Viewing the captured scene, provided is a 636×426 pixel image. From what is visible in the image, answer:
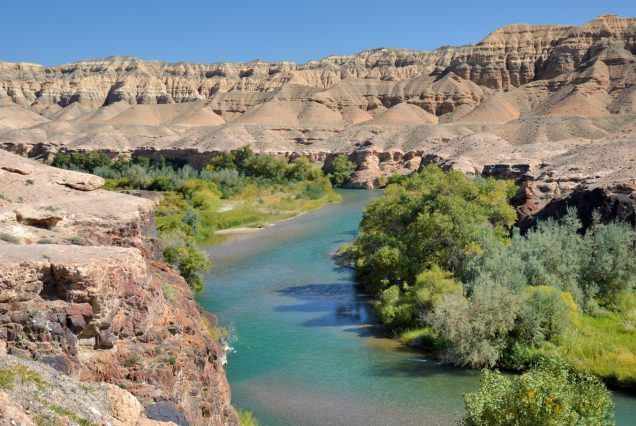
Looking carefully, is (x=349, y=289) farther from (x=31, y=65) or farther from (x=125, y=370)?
(x=31, y=65)

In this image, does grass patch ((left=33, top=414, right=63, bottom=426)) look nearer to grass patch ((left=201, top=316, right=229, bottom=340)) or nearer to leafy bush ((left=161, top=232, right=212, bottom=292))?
grass patch ((left=201, top=316, right=229, bottom=340))

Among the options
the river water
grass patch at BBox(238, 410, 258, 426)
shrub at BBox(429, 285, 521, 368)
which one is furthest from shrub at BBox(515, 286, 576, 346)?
grass patch at BBox(238, 410, 258, 426)

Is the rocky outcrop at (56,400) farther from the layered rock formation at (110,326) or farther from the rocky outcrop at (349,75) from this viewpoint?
the rocky outcrop at (349,75)

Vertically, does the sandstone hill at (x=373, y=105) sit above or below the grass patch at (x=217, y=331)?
above

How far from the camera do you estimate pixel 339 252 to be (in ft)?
130

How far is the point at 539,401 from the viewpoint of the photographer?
12023 mm

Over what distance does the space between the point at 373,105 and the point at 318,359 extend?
12436 centimetres

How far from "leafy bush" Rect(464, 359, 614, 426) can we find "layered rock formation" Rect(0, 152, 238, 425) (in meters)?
5.07

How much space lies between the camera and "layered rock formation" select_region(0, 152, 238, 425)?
1035cm

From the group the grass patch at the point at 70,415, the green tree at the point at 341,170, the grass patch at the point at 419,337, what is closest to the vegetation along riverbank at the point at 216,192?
the green tree at the point at 341,170

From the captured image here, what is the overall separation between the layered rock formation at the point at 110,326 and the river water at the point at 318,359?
5.29m

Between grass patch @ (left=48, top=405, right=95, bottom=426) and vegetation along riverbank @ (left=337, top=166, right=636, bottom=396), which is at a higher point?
grass patch @ (left=48, top=405, right=95, bottom=426)

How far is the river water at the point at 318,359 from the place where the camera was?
1900 cm

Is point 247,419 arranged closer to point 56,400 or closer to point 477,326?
point 477,326
